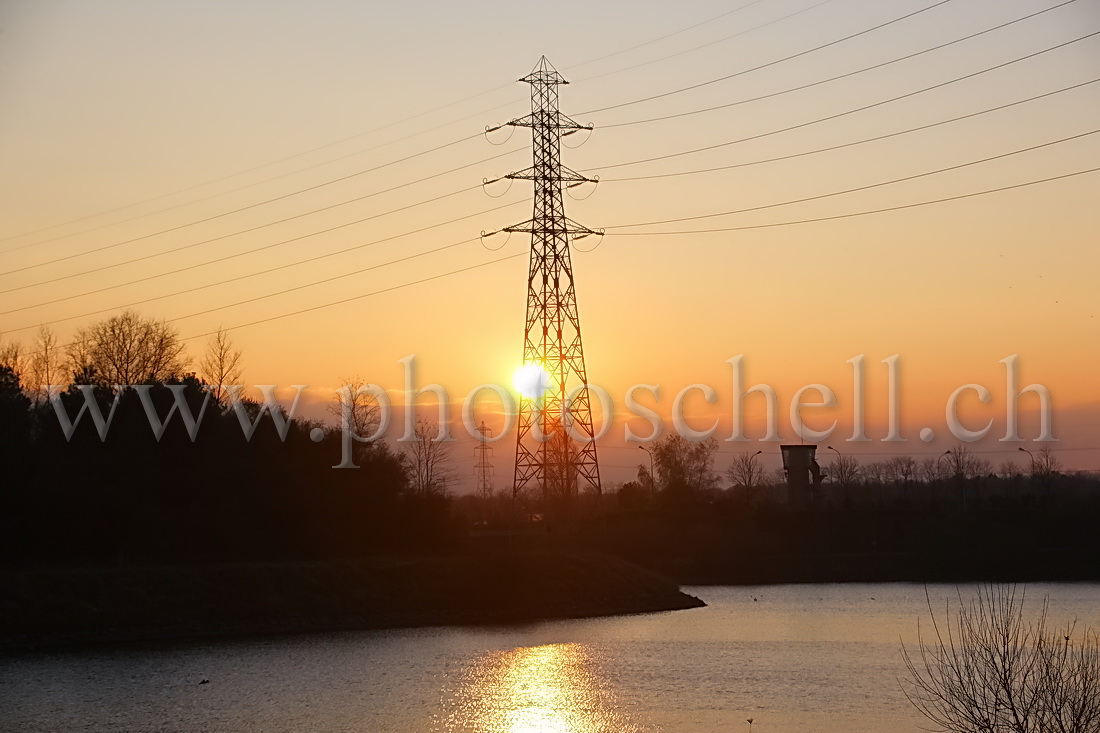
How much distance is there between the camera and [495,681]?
3525 centimetres

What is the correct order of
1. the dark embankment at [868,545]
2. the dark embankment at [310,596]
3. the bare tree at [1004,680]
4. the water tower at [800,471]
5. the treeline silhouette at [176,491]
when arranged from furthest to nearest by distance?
the water tower at [800,471], the dark embankment at [868,545], the treeline silhouette at [176,491], the dark embankment at [310,596], the bare tree at [1004,680]

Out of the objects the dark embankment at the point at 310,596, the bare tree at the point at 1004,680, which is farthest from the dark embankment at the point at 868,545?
the bare tree at the point at 1004,680

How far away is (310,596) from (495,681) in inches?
750

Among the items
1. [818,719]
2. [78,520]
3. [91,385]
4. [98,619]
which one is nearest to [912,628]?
[818,719]

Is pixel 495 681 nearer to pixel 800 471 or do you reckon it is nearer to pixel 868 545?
pixel 868 545

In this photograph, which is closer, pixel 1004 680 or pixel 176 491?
pixel 1004 680

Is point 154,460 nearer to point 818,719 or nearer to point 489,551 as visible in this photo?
point 489,551

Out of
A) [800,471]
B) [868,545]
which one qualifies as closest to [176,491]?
[868,545]

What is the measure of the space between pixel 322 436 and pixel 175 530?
11.8m

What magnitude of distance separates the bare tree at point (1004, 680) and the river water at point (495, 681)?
111cm

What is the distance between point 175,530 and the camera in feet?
180

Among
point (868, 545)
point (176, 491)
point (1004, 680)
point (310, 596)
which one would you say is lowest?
point (868, 545)

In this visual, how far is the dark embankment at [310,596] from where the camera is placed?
44.2 metres

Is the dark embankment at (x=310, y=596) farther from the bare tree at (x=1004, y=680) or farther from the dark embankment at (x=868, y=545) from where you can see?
the dark embankment at (x=868, y=545)
